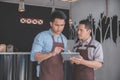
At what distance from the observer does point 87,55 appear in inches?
93.0

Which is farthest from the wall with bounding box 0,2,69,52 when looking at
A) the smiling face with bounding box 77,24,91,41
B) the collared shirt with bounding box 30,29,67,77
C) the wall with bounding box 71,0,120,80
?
the collared shirt with bounding box 30,29,67,77

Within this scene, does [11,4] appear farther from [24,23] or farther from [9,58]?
[9,58]

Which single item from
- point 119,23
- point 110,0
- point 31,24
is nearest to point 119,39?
point 119,23

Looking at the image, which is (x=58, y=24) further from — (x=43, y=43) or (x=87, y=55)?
(x=87, y=55)

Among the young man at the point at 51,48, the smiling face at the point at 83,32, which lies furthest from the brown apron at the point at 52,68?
the smiling face at the point at 83,32

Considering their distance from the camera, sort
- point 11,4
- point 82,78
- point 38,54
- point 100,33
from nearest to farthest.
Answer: point 38,54 → point 82,78 → point 11,4 → point 100,33

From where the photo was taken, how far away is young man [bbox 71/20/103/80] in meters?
2.32

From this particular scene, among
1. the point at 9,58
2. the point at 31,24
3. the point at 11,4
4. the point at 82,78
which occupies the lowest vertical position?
the point at 82,78

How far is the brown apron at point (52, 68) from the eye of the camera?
7.31 feet

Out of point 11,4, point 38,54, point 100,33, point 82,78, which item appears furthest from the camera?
point 100,33

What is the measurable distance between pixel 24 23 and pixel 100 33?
222 centimetres

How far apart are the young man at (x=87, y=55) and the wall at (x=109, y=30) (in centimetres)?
583

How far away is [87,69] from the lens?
7.84 feet

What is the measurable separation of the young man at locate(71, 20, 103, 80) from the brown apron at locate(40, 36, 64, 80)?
0.52 ft
